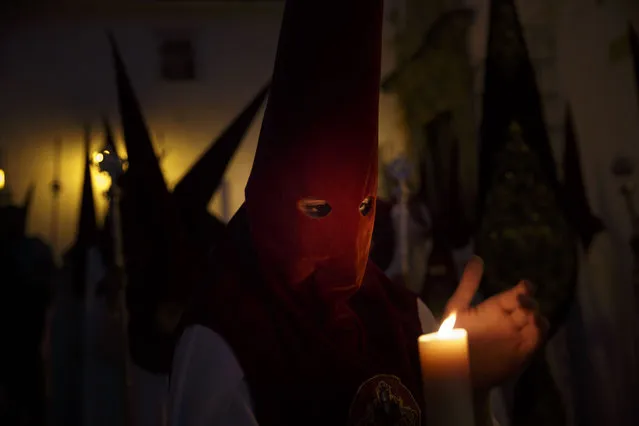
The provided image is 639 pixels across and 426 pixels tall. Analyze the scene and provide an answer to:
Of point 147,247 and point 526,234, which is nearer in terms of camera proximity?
point 147,247

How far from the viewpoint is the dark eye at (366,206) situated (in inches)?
28.2

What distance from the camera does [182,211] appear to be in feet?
3.56

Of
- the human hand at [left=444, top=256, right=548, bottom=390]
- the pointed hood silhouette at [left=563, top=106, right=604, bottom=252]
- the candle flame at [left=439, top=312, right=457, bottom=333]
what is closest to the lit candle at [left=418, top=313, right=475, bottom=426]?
the candle flame at [left=439, top=312, right=457, bottom=333]

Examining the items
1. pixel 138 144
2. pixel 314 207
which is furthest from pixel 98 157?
pixel 314 207

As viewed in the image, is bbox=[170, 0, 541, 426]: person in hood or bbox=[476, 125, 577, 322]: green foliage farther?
bbox=[476, 125, 577, 322]: green foliage

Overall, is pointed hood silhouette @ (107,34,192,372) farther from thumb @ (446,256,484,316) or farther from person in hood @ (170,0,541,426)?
thumb @ (446,256,484,316)

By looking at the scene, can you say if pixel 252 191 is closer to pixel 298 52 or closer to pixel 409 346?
pixel 298 52

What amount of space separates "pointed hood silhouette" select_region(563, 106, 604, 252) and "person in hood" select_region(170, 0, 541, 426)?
23.3 inches

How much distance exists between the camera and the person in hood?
0.69 meters

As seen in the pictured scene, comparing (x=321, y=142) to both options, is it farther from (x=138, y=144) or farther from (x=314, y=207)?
(x=138, y=144)

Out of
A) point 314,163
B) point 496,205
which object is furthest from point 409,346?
point 496,205

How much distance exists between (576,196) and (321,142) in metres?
0.77

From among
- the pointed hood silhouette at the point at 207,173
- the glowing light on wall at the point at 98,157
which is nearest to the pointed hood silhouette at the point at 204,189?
the pointed hood silhouette at the point at 207,173

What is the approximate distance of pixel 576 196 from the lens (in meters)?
1.22
